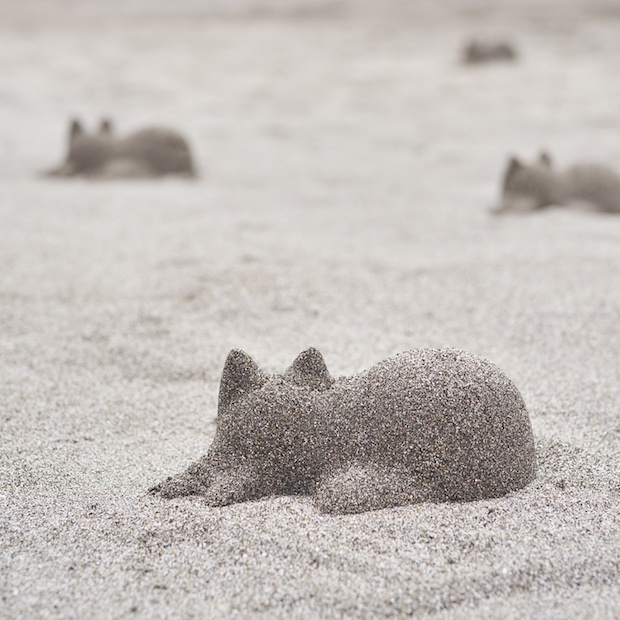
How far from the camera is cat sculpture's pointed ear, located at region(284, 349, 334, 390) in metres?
2.10

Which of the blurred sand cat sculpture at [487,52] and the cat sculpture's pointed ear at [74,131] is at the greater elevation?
the blurred sand cat sculpture at [487,52]

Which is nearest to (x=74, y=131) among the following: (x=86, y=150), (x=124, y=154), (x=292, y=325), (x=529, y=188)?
(x=86, y=150)

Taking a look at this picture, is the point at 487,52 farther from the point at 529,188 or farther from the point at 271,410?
the point at 271,410

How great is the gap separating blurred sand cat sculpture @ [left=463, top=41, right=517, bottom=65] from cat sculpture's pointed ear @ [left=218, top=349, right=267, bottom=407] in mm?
8706

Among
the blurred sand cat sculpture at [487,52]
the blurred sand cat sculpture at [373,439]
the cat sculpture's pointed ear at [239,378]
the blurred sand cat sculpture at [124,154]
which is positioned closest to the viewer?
the blurred sand cat sculpture at [373,439]

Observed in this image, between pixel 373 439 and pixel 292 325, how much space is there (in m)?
1.35

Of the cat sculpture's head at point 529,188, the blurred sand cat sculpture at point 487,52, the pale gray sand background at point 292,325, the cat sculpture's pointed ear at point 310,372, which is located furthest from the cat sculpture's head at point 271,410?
the blurred sand cat sculpture at point 487,52

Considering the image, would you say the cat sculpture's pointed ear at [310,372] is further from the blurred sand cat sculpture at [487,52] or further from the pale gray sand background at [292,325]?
A: the blurred sand cat sculpture at [487,52]

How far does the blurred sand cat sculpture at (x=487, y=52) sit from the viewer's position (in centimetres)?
994

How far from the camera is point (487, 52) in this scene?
9961mm

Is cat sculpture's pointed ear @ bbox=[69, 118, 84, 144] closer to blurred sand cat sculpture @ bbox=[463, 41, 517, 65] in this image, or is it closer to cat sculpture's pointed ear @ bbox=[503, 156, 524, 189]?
cat sculpture's pointed ear @ bbox=[503, 156, 524, 189]

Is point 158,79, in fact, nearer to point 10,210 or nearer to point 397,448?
point 10,210

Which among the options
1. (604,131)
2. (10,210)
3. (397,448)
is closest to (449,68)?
(604,131)

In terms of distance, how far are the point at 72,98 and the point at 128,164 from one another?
3.59 m
